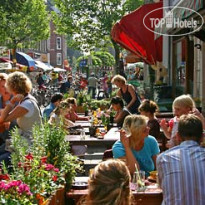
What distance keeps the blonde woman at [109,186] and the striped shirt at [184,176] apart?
40.6 inches

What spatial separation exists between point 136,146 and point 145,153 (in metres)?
0.14

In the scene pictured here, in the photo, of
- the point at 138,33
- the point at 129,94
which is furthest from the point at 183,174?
the point at 138,33

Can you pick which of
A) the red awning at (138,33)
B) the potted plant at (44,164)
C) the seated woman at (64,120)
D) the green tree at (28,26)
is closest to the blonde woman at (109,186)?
the potted plant at (44,164)

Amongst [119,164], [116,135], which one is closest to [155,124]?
[116,135]

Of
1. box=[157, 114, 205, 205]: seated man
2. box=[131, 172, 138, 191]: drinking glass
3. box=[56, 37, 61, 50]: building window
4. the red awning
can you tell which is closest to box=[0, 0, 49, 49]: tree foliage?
the red awning

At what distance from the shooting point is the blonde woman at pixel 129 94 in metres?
11.6

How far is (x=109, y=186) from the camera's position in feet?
9.37

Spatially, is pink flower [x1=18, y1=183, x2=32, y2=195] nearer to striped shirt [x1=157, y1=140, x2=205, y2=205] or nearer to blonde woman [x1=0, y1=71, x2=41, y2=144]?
striped shirt [x1=157, y1=140, x2=205, y2=205]

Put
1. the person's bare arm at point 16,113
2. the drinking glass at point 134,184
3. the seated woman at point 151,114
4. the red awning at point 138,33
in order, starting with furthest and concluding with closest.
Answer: the red awning at point 138,33 < the seated woman at point 151,114 < the person's bare arm at point 16,113 < the drinking glass at point 134,184

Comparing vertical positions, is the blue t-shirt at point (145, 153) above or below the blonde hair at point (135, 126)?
below

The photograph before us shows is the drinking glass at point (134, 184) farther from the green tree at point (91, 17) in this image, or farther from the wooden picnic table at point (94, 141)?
the green tree at point (91, 17)

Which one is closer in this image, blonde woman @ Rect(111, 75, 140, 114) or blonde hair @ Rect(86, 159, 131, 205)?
blonde hair @ Rect(86, 159, 131, 205)

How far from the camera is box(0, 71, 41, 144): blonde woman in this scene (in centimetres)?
639

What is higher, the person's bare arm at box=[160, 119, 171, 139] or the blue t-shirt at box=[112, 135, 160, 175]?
the person's bare arm at box=[160, 119, 171, 139]
